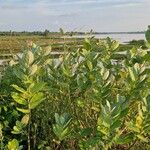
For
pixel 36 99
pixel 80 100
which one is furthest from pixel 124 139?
pixel 80 100

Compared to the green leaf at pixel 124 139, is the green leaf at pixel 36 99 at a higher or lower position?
higher

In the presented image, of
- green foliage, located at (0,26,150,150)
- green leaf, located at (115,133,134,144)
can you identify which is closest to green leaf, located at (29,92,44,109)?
green foliage, located at (0,26,150,150)

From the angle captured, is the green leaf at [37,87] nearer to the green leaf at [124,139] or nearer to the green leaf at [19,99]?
the green leaf at [19,99]

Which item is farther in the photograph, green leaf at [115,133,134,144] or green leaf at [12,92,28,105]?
green leaf at [12,92,28,105]

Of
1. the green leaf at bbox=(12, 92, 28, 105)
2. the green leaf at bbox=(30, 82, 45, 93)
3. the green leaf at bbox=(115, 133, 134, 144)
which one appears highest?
the green leaf at bbox=(30, 82, 45, 93)

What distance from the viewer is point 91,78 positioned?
2.84 metres

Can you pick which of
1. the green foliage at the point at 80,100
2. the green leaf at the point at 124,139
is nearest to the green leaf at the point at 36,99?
the green foliage at the point at 80,100

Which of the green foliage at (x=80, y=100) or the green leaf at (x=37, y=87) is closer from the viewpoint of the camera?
the green foliage at (x=80, y=100)

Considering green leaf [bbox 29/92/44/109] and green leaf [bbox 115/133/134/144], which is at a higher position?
green leaf [bbox 29/92/44/109]

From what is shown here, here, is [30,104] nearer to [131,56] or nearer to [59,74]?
[59,74]

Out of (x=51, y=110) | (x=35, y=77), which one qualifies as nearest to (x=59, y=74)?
(x=35, y=77)

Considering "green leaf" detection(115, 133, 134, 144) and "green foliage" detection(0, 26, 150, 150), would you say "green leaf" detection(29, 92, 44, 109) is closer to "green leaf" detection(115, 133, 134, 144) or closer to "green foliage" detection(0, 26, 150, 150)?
"green foliage" detection(0, 26, 150, 150)

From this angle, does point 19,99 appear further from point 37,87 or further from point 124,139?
point 124,139

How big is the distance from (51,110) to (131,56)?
65 cm
